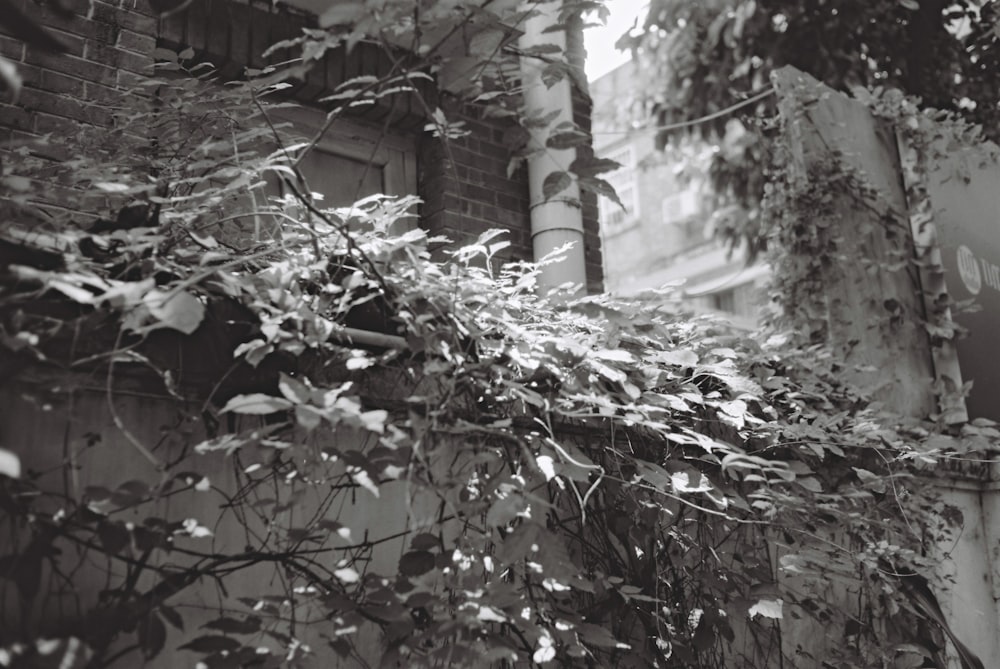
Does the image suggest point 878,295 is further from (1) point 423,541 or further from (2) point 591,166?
(1) point 423,541

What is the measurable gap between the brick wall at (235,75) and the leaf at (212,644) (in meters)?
1.01

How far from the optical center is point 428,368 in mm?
1918

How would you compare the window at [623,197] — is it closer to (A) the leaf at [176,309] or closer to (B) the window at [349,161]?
(B) the window at [349,161]

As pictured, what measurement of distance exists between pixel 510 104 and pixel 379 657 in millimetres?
1407

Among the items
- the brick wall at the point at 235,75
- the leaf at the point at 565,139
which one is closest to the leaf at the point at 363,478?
the brick wall at the point at 235,75

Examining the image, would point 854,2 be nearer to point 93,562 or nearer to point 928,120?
point 928,120

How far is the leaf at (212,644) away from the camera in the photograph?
64.5 inches

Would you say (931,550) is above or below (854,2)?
below

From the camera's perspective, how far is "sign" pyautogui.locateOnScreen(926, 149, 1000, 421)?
15.2ft

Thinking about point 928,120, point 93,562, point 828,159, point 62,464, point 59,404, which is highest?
point 928,120

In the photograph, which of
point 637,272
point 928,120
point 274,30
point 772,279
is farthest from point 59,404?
point 637,272

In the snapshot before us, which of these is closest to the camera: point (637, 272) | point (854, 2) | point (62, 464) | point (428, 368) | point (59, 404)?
point (59, 404)

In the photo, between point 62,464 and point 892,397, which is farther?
point 892,397

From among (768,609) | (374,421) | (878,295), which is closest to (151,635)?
(374,421)
